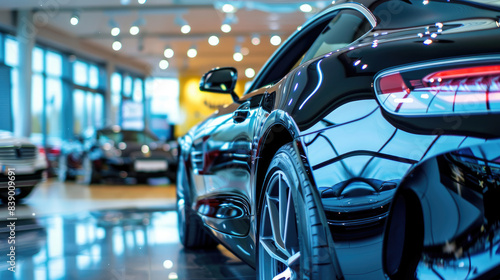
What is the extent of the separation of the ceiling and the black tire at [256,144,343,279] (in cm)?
1015

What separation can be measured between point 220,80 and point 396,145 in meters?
1.75

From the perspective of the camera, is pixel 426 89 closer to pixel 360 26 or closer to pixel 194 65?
pixel 360 26

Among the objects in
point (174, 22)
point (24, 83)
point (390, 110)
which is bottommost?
point (390, 110)

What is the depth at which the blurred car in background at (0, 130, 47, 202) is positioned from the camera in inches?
244

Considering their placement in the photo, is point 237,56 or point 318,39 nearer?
point 318,39

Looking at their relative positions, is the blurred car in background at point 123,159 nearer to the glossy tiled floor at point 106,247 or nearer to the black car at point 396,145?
the glossy tiled floor at point 106,247

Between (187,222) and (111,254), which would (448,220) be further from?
(111,254)

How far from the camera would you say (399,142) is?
128 centimetres

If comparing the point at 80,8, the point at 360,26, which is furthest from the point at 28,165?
the point at 80,8

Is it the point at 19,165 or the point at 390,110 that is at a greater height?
the point at 390,110

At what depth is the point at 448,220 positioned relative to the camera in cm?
129

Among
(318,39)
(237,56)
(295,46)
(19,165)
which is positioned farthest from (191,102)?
(318,39)

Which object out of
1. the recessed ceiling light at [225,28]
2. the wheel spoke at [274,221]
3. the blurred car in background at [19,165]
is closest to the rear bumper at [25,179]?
the blurred car in background at [19,165]

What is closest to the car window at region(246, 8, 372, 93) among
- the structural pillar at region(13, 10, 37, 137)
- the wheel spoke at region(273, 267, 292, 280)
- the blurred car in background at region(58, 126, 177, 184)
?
the wheel spoke at region(273, 267, 292, 280)
